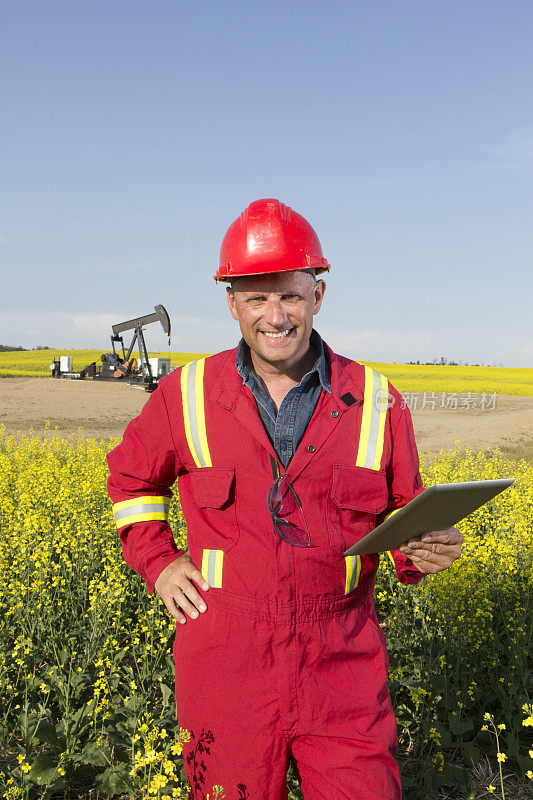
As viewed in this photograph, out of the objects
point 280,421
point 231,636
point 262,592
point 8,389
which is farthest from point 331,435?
point 8,389

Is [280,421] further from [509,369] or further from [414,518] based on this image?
[509,369]

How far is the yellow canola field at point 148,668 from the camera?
8.97ft

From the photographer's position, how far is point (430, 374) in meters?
45.2

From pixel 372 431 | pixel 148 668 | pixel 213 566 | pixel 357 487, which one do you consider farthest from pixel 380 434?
pixel 148 668

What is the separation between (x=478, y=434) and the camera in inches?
647

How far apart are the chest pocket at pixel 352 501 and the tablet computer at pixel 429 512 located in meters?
0.09

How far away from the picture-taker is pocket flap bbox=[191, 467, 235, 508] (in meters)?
1.93

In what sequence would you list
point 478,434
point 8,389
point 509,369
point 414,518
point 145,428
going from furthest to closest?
point 509,369, point 8,389, point 478,434, point 145,428, point 414,518

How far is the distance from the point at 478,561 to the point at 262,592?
289 centimetres

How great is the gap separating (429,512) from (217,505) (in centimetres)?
64

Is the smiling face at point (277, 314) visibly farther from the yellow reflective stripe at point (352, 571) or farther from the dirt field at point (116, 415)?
the dirt field at point (116, 415)

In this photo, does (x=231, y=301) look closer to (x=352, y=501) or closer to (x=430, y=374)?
(x=352, y=501)

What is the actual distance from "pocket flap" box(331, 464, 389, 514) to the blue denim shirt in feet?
0.56

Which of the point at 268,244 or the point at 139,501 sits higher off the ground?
the point at 268,244
